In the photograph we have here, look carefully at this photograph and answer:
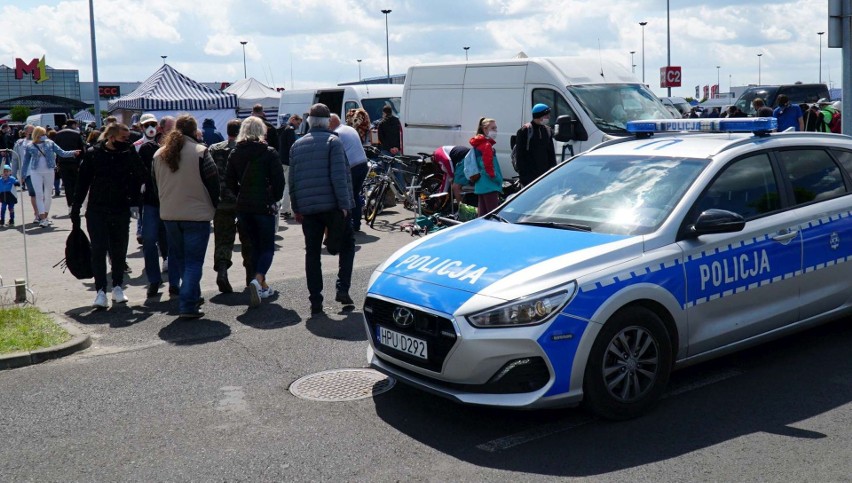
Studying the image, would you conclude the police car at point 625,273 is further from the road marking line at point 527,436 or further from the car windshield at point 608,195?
the road marking line at point 527,436

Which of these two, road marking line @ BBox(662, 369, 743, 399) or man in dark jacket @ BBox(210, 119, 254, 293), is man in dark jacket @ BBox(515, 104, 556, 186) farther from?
road marking line @ BBox(662, 369, 743, 399)

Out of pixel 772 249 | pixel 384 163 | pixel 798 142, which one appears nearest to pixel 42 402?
pixel 772 249

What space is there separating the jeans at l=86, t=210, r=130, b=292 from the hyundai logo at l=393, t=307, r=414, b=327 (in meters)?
4.72

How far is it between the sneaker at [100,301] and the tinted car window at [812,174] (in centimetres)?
645

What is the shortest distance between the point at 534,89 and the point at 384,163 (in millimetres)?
3049

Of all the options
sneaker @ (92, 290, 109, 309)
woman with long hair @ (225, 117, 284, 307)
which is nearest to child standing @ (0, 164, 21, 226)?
sneaker @ (92, 290, 109, 309)

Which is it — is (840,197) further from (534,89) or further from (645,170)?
(534,89)

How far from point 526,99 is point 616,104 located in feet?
4.96

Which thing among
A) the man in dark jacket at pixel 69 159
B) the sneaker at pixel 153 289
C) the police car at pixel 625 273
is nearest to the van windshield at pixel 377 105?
the man in dark jacket at pixel 69 159

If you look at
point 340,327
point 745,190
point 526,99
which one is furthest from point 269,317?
point 526,99

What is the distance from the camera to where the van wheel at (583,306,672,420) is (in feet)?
18.0

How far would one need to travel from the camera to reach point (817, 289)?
6.73 meters

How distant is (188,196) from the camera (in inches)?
353

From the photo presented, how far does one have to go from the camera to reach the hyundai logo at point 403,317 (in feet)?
18.8
